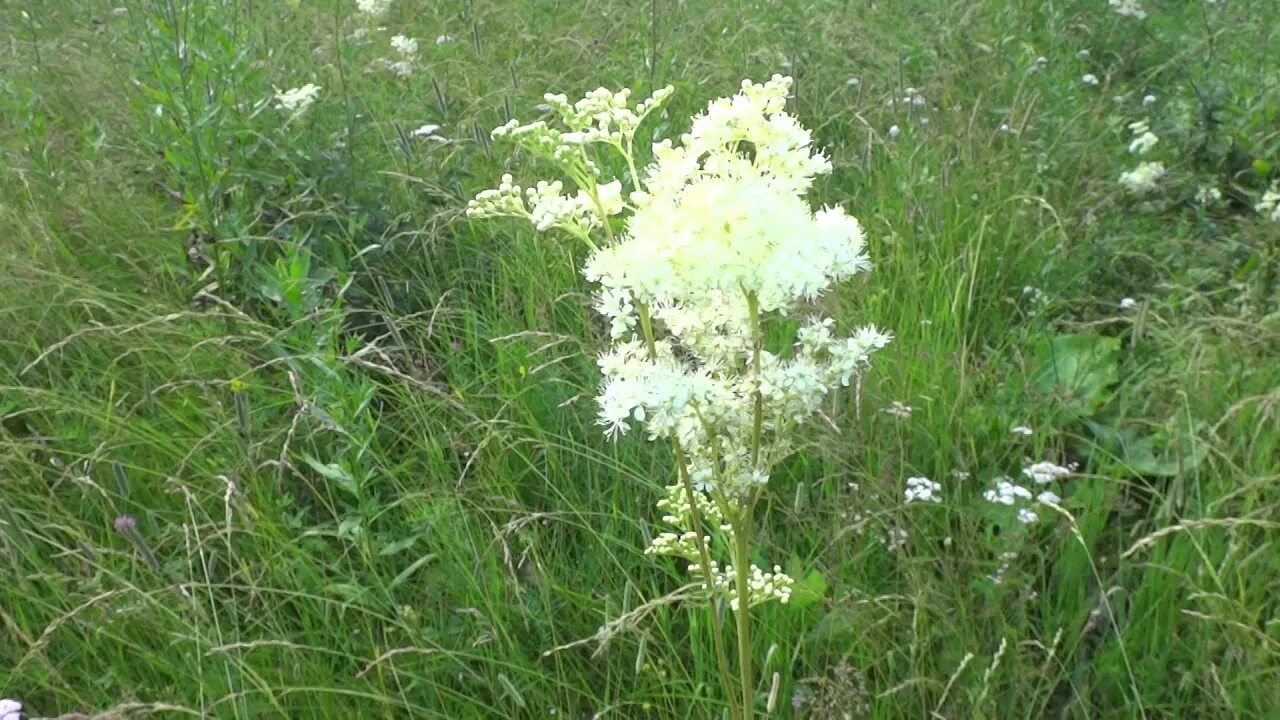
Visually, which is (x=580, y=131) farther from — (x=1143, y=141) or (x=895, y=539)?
(x=1143, y=141)

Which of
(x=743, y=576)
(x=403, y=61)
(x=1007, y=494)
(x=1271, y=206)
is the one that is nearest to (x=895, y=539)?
(x=1007, y=494)

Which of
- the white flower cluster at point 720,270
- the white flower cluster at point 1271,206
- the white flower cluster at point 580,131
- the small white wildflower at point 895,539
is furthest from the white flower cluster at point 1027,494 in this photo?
the white flower cluster at point 1271,206

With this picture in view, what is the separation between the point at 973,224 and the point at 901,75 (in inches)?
24.3

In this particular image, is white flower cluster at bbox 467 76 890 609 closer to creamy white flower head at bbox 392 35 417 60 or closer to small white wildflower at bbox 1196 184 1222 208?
small white wildflower at bbox 1196 184 1222 208

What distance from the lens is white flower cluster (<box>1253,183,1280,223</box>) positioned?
264 cm

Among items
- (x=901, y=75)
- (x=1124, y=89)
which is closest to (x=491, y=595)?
(x=901, y=75)

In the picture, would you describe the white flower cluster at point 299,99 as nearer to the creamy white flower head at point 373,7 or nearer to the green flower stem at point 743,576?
the creamy white flower head at point 373,7

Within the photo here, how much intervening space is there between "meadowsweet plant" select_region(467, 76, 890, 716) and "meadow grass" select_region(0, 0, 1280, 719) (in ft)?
1.37

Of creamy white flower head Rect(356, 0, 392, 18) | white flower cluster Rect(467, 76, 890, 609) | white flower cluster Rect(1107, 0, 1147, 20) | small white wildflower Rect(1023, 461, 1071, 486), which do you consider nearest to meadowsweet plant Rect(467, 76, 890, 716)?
white flower cluster Rect(467, 76, 890, 609)

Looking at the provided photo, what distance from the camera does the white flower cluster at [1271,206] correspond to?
264 cm

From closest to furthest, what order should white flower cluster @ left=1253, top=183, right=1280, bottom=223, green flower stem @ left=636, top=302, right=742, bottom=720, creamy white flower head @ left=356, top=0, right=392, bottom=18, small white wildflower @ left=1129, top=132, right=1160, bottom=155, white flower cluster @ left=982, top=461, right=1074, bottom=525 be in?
green flower stem @ left=636, top=302, right=742, bottom=720 → white flower cluster @ left=982, top=461, right=1074, bottom=525 → white flower cluster @ left=1253, top=183, right=1280, bottom=223 → small white wildflower @ left=1129, top=132, right=1160, bottom=155 → creamy white flower head @ left=356, top=0, right=392, bottom=18

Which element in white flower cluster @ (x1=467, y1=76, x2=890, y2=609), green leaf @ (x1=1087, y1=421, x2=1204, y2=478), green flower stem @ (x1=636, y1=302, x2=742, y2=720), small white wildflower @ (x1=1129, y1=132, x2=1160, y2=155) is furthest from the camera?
small white wildflower @ (x1=1129, y1=132, x2=1160, y2=155)

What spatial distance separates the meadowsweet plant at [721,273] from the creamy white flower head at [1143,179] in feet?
6.32

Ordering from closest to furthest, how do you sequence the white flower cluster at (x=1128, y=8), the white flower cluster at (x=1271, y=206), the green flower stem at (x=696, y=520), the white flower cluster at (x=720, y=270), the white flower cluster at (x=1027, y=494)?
the white flower cluster at (x=720, y=270)
the green flower stem at (x=696, y=520)
the white flower cluster at (x=1027, y=494)
the white flower cluster at (x=1271, y=206)
the white flower cluster at (x=1128, y=8)
